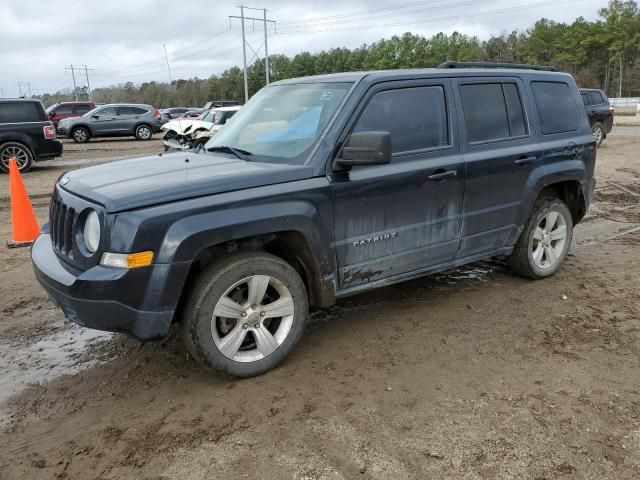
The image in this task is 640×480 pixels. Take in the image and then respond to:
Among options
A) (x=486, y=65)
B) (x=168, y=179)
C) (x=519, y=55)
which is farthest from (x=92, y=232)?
(x=519, y=55)

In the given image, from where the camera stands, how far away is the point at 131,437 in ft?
9.59

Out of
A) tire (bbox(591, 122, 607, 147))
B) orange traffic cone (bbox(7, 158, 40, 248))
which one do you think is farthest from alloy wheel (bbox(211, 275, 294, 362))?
tire (bbox(591, 122, 607, 147))

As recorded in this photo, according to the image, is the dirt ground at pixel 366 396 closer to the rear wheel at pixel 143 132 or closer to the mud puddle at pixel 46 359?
the mud puddle at pixel 46 359

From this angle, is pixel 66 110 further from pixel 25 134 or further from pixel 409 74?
pixel 409 74

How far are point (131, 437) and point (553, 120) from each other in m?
4.41

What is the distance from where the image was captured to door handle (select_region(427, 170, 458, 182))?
13.3 feet

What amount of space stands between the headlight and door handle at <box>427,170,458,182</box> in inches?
90.8

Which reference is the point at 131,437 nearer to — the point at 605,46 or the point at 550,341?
the point at 550,341

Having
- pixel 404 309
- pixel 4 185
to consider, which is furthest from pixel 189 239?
pixel 4 185

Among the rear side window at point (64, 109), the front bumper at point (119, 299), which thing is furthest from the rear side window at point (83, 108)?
the front bumper at point (119, 299)

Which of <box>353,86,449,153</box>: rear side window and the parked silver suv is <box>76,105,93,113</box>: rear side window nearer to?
the parked silver suv

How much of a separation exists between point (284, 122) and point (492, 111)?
1.80 metres

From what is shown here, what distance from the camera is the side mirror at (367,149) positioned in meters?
3.43

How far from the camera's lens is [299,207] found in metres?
3.42
